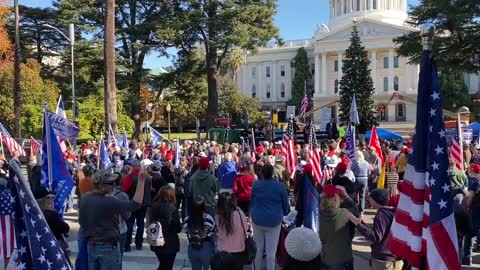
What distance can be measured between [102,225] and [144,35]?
30.6 metres

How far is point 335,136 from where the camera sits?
91.2ft

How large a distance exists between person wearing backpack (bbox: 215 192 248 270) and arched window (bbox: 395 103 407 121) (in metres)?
82.6

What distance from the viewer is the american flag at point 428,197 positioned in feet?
12.9

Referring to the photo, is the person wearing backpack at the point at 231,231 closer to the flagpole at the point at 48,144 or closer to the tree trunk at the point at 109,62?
the flagpole at the point at 48,144

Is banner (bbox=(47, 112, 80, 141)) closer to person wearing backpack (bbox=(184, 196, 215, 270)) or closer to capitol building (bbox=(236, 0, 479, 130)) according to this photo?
person wearing backpack (bbox=(184, 196, 215, 270))

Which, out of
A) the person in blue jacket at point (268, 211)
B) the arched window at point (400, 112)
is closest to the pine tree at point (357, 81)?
the arched window at point (400, 112)

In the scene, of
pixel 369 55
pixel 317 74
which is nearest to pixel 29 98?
pixel 317 74

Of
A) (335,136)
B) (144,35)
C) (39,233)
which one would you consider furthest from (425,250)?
(144,35)

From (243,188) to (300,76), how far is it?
290 feet

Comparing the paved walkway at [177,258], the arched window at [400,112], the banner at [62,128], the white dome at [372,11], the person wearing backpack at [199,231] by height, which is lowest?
the paved walkway at [177,258]

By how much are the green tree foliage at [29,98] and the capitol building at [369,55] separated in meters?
48.1

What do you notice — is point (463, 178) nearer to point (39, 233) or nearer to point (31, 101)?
point (39, 233)

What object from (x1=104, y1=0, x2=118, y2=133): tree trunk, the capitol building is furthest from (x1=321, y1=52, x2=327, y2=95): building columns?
(x1=104, y1=0, x2=118, y2=133): tree trunk

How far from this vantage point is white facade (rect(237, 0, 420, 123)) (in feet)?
280
